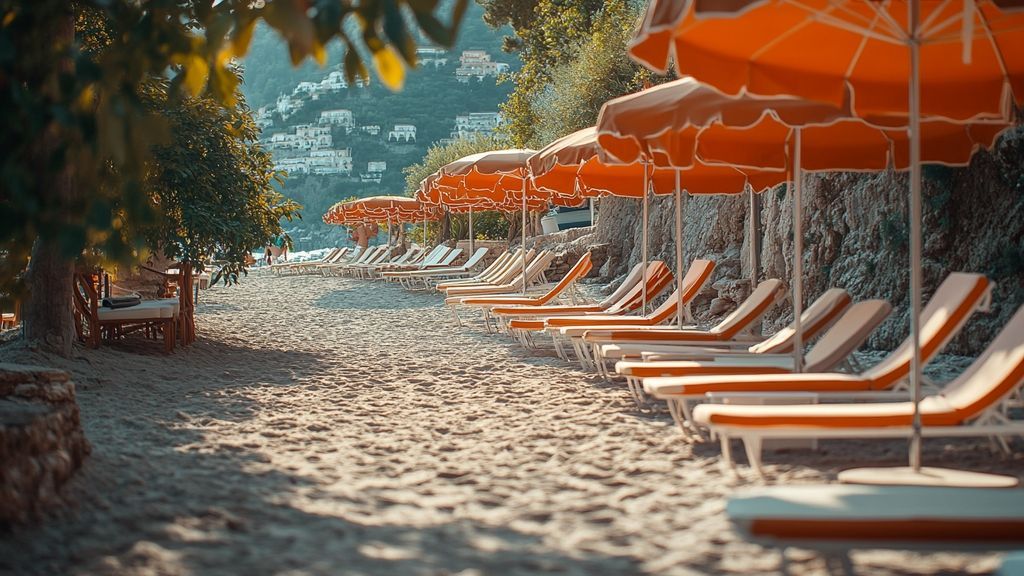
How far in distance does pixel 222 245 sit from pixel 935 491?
772 cm

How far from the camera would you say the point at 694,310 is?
12.6 m

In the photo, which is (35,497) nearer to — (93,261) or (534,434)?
(534,434)

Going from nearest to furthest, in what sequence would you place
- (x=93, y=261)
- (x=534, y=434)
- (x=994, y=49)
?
(x=994, y=49) < (x=534, y=434) < (x=93, y=261)

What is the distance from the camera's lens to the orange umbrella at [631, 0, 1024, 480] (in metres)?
4.07

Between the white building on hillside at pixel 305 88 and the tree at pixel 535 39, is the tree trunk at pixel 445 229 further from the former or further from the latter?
the white building on hillside at pixel 305 88

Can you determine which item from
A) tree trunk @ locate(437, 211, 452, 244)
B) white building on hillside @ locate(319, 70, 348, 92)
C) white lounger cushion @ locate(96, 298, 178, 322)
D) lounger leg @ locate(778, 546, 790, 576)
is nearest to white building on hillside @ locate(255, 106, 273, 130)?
white building on hillside @ locate(319, 70, 348, 92)

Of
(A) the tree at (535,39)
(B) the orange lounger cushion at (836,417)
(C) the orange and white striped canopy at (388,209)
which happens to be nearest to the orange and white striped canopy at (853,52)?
(B) the orange lounger cushion at (836,417)

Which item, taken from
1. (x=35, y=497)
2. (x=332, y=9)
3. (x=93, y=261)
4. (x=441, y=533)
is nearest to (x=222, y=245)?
(x=93, y=261)

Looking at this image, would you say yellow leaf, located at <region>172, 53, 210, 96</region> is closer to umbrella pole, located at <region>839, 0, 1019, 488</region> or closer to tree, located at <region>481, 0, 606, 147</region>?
umbrella pole, located at <region>839, 0, 1019, 488</region>

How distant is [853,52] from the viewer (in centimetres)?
496

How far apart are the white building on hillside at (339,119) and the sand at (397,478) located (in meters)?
78.7

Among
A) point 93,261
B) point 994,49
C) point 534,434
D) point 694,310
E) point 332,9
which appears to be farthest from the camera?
point 694,310

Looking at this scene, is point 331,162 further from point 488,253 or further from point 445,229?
point 488,253

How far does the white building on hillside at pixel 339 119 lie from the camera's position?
280 ft
